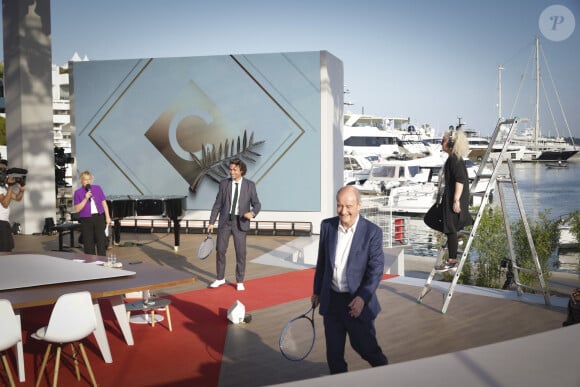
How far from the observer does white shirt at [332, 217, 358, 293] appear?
354 centimetres

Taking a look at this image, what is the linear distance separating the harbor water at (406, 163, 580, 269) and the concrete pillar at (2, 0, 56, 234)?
893 centimetres

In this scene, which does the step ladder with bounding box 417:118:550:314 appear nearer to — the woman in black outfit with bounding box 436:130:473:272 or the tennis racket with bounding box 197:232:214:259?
the woman in black outfit with bounding box 436:130:473:272

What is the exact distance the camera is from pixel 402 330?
222 inches

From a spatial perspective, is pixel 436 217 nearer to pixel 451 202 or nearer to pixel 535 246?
pixel 451 202

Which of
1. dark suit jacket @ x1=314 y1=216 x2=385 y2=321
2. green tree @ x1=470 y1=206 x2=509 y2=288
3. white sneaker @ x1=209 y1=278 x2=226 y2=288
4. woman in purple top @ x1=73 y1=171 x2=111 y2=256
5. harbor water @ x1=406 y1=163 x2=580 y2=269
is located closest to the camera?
dark suit jacket @ x1=314 y1=216 x2=385 y2=321

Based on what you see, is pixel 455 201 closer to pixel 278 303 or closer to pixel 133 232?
pixel 278 303

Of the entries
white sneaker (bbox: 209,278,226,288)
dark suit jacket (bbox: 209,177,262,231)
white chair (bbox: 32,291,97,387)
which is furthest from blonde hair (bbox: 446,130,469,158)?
white chair (bbox: 32,291,97,387)

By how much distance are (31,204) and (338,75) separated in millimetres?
6711

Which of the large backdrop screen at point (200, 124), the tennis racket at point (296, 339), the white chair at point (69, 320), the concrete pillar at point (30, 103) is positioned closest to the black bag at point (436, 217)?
the tennis racket at point (296, 339)

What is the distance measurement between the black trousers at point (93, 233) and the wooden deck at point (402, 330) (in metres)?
1.34

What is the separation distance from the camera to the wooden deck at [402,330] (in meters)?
4.66

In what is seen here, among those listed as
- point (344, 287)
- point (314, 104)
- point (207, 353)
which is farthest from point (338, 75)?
point (344, 287)

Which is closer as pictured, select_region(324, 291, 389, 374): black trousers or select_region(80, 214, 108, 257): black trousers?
select_region(324, 291, 389, 374): black trousers

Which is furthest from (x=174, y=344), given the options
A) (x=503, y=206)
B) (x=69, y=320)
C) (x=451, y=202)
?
(x=503, y=206)
